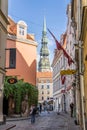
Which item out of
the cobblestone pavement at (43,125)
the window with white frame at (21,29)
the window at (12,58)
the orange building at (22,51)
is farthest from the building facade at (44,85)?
the window at (12,58)

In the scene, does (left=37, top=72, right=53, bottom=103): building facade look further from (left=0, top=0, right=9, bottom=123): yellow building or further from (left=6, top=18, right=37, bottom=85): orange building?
(left=0, top=0, right=9, bottom=123): yellow building

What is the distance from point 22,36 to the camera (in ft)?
146

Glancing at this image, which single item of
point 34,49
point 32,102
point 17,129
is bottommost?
point 17,129

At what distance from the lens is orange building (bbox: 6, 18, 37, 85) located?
1672 inches

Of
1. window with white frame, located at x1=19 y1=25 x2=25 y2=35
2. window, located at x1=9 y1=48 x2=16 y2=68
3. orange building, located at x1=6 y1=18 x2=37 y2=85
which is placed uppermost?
window with white frame, located at x1=19 y1=25 x2=25 y2=35

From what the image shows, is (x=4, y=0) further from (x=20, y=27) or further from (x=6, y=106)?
(x=20, y=27)

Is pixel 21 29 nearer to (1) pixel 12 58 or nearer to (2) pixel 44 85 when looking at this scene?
(1) pixel 12 58

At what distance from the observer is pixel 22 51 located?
44125mm

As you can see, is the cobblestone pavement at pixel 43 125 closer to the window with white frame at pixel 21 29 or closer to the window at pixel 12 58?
the window at pixel 12 58

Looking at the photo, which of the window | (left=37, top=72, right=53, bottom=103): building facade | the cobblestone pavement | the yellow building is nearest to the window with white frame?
the cobblestone pavement

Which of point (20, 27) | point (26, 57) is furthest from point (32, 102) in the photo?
point (20, 27)

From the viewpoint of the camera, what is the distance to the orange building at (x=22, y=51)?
1672 inches

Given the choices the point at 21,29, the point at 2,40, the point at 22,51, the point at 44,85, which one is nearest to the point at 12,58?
the point at 2,40

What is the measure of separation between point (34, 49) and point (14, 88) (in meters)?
11.6
